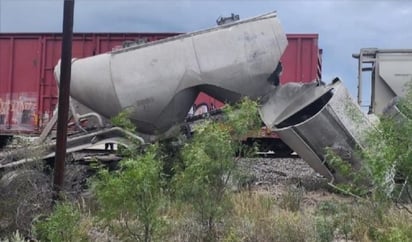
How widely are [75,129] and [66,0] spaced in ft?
12.1

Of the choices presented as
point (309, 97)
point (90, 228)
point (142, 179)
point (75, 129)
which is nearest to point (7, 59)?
point (75, 129)

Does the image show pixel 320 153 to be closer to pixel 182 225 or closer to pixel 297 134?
pixel 297 134

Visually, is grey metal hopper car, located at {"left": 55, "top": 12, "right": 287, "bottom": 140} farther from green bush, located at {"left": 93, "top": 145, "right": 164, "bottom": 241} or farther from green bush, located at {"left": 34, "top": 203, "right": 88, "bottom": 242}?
green bush, located at {"left": 34, "top": 203, "right": 88, "bottom": 242}

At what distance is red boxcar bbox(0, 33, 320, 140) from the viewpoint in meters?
15.8

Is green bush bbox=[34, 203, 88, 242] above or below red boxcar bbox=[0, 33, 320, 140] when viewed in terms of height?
below

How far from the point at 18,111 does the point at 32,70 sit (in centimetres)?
117

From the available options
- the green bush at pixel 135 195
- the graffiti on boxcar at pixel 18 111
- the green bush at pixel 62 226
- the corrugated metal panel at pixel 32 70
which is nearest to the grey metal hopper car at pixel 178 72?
the green bush at pixel 135 195

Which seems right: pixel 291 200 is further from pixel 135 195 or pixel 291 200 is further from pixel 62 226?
pixel 62 226

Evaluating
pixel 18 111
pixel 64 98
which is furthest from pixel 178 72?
pixel 18 111

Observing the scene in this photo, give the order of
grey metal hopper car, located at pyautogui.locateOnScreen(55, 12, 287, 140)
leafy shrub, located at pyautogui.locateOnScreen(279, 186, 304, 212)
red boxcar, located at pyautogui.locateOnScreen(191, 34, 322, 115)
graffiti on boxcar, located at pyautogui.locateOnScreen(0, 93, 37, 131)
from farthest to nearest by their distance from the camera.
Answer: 1. graffiti on boxcar, located at pyautogui.locateOnScreen(0, 93, 37, 131)
2. red boxcar, located at pyautogui.locateOnScreen(191, 34, 322, 115)
3. grey metal hopper car, located at pyautogui.locateOnScreen(55, 12, 287, 140)
4. leafy shrub, located at pyautogui.locateOnScreen(279, 186, 304, 212)

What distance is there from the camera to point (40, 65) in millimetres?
16422

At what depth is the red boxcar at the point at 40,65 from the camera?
51.7 ft

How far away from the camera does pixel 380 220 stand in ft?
21.4

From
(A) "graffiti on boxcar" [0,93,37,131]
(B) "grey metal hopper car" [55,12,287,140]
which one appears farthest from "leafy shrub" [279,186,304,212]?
(A) "graffiti on boxcar" [0,93,37,131]
